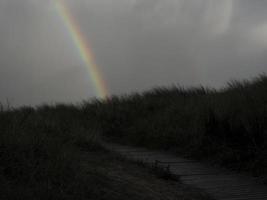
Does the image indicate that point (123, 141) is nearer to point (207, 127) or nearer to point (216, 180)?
point (207, 127)

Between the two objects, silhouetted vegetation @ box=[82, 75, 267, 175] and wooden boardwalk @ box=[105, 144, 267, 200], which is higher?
silhouetted vegetation @ box=[82, 75, 267, 175]

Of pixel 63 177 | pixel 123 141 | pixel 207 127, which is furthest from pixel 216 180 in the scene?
pixel 123 141

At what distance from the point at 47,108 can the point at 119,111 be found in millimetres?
4288

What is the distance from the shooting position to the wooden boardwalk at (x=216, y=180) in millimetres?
6254

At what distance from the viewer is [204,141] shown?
930 cm

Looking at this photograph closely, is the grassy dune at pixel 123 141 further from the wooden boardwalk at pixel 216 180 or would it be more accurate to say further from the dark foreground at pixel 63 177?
the wooden boardwalk at pixel 216 180

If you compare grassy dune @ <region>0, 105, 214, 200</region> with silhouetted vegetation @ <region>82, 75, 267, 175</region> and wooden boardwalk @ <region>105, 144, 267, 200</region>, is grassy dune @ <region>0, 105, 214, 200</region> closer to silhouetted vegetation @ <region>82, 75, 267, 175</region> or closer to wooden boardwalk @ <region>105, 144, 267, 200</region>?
wooden boardwalk @ <region>105, 144, 267, 200</region>

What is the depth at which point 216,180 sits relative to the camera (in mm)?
7191

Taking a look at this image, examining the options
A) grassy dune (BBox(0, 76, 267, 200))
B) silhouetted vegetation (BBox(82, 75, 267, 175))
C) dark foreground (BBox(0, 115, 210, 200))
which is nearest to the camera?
dark foreground (BBox(0, 115, 210, 200))

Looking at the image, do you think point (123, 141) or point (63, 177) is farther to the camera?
point (123, 141)

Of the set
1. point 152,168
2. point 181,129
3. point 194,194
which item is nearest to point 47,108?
point 181,129

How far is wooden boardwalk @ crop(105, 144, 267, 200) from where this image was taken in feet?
20.5

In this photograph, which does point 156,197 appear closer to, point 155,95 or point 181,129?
point 181,129

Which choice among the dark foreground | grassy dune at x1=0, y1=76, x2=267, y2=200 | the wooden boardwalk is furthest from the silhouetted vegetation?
the dark foreground
